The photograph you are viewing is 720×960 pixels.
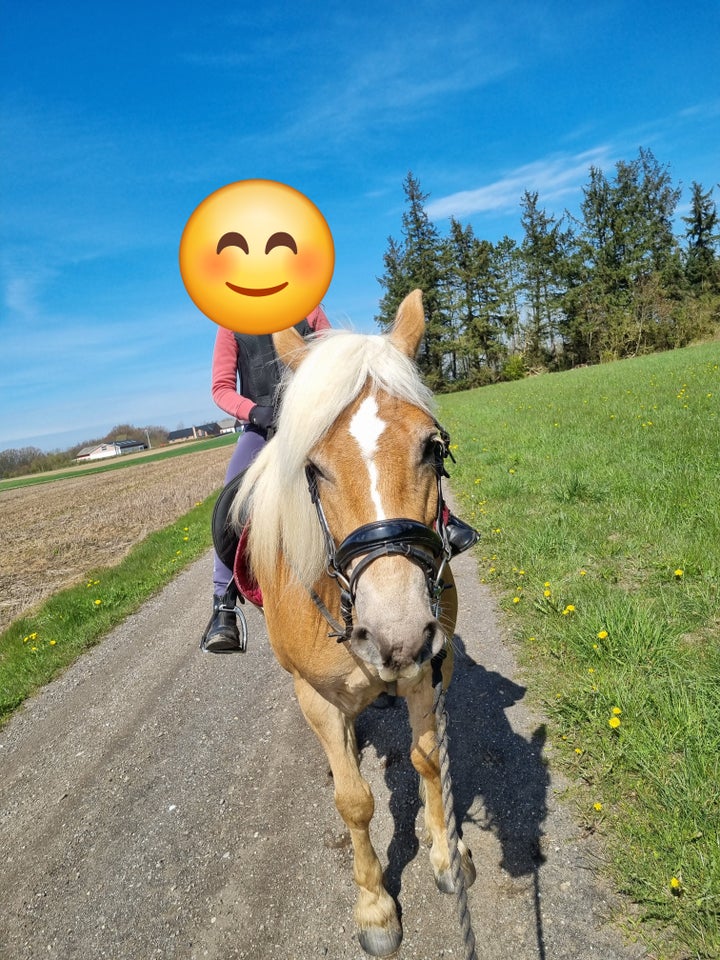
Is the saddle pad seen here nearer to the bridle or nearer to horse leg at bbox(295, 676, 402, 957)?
horse leg at bbox(295, 676, 402, 957)

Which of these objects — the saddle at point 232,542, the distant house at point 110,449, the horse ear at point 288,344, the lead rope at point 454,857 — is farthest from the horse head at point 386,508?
the distant house at point 110,449

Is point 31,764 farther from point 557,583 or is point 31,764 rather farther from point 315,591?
point 557,583

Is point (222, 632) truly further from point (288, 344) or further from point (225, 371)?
point (288, 344)

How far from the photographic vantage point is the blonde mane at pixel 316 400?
2.12 meters

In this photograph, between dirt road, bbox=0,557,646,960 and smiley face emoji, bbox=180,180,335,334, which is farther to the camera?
smiley face emoji, bbox=180,180,335,334

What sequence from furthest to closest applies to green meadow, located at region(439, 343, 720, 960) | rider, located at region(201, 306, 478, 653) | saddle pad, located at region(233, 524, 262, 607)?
rider, located at region(201, 306, 478, 653) < saddle pad, located at region(233, 524, 262, 607) < green meadow, located at region(439, 343, 720, 960)

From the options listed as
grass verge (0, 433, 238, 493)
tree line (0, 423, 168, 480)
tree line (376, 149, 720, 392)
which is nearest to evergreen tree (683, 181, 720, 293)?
tree line (376, 149, 720, 392)

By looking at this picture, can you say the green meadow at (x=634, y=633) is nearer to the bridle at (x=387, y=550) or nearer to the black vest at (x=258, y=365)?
the bridle at (x=387, y=550)

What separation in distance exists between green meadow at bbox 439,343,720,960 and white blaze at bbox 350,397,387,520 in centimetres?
209

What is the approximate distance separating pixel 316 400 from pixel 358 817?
2.17 metres

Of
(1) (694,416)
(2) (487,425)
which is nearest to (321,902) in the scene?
(1) (694,416)

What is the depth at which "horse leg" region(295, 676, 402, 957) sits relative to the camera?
2525mm

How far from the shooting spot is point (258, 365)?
3691 mm

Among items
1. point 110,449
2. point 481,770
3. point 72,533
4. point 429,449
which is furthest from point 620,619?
point 110,449
